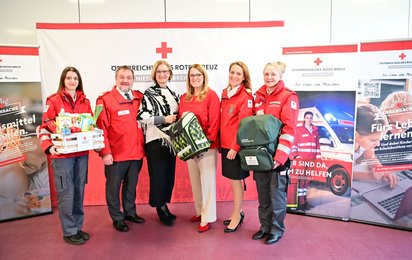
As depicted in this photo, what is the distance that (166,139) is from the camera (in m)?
2.64

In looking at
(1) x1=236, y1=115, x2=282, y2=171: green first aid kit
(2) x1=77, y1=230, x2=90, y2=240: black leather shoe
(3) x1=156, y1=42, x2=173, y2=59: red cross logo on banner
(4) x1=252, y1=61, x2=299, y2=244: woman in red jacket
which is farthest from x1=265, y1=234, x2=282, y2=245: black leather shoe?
(3) x1=156, y1=42, x2=173, y2=59: red cross logo on banner

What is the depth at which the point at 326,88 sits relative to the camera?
289cm

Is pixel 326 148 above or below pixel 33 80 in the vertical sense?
below

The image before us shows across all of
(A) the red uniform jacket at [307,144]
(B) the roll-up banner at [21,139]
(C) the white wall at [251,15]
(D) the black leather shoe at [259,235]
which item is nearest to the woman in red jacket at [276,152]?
(D) the black leather shoe at [259,235]

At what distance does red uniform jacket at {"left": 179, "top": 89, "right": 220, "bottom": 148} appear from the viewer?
8.25ft

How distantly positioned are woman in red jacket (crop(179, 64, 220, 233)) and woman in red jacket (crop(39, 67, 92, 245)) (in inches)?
33.5

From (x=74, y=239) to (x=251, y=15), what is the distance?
110 inches

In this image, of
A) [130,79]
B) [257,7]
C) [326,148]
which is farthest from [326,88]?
[130,79]

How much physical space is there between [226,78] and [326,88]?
1.02 metres

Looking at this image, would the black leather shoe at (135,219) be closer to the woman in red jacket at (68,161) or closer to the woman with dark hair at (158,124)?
the woman with dark hair at (158,124)

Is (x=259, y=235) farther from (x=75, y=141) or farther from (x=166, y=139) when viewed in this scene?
(x=75, y=141)

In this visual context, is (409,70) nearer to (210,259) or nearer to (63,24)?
(210,259)

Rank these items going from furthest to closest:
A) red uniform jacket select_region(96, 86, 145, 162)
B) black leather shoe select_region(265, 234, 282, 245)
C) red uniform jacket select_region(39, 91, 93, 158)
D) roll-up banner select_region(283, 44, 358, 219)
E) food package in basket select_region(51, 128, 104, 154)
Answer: roll-up banner select_region(283, 44, 358, 219), red uniform jacket select_region(96, 86, 145, 162), black leather shoe select_region(265, 234, 282, 245), red uniform jacket select_region(39, 91, 93, 158), food package in basket select_region(51, 128, 104, 154)

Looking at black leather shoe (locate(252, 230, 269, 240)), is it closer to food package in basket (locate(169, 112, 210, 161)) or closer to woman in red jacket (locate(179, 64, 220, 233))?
woman in red jacket (locate(179, 64, 220, 233))
